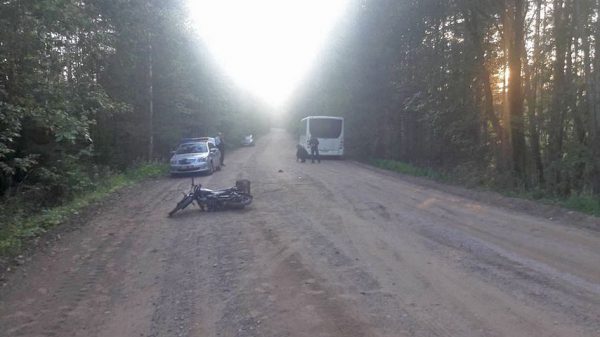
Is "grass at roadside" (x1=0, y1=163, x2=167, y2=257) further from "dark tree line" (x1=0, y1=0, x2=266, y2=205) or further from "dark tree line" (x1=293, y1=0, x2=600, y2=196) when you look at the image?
"dark tree line" (x1=293, y1=0, x2=600, y2=196)

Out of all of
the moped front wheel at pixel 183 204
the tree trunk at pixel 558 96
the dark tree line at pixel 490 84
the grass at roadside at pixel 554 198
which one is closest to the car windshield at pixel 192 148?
the grass at roadside at pixel 554 198

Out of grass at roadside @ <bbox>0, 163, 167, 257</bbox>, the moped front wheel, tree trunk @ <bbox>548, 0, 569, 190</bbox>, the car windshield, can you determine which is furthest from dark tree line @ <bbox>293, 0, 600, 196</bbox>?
grass at roadside @ <bbox>0, 163, 167, 257</bbox>

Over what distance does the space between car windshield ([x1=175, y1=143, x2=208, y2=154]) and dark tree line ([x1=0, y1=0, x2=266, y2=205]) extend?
2542 millimetres

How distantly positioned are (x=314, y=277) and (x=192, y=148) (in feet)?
67.3

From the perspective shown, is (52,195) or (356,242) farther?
(52,195)

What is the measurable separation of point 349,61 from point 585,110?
2216 centimetres

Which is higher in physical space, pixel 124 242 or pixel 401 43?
pixel 401 43

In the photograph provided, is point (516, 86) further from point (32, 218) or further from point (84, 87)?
point (32, 218)

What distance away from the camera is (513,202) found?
1466 centimetres

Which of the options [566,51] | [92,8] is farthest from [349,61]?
[92,8]

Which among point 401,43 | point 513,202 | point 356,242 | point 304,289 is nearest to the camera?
point 304,289

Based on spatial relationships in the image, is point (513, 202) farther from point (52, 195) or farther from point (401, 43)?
point (401, 43)

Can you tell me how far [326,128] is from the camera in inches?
1499

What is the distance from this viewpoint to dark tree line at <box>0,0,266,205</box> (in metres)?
11.1
